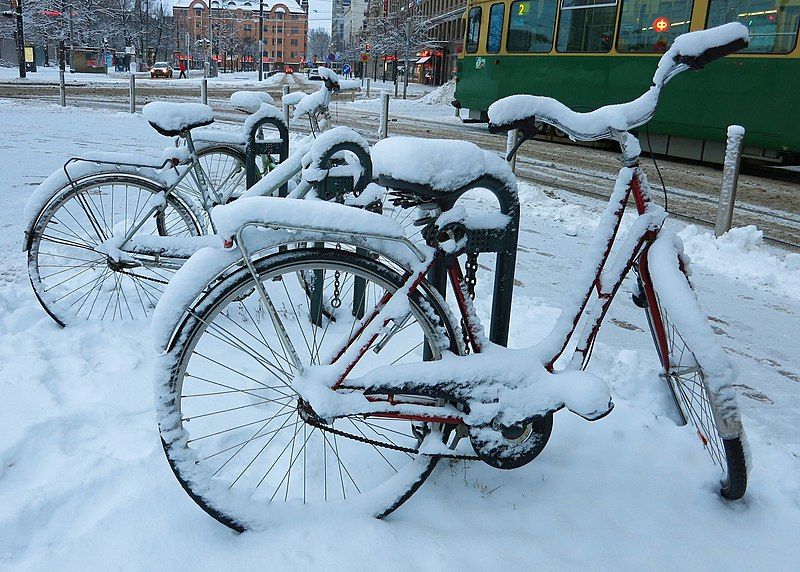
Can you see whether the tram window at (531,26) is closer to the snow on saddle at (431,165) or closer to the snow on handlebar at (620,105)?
the snow on handlebar at (620,105)

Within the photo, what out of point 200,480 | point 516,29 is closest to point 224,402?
point 200,480

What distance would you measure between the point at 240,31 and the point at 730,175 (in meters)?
111

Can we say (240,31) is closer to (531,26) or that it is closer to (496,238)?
(531,26)

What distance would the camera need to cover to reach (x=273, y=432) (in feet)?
9.71

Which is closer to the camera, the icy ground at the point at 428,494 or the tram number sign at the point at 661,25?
the icy ground at the point at 428,494

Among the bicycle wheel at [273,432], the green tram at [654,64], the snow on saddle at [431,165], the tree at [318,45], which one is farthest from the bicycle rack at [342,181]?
the tree at [318,45]

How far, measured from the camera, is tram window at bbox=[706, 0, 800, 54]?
34.6 feet

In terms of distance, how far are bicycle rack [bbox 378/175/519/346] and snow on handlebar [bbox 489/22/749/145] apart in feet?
0.73

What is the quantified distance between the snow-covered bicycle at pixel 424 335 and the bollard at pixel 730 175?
4.58m

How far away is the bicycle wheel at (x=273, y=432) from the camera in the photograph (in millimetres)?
2219

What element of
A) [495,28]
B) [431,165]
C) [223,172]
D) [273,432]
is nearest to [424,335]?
[431,165]

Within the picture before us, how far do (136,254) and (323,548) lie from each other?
2466 mm

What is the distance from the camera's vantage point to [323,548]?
224 cm

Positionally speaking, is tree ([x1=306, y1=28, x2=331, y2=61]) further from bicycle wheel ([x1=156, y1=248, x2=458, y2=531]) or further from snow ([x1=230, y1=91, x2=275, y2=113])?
bicycle wheel ([x1=156, y1=248, x2=458, y2=531])
